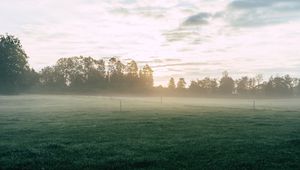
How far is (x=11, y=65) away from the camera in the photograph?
120 meters

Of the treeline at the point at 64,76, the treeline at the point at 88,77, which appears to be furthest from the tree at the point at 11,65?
the treeline at the point at 88,77

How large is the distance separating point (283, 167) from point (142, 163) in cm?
642

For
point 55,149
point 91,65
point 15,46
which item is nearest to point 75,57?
point 91,65

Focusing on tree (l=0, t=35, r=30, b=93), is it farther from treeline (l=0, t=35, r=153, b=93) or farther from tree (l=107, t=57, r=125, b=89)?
tree (l=107, t=57, r=125, b=89)

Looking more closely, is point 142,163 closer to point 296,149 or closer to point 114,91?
point 296,149

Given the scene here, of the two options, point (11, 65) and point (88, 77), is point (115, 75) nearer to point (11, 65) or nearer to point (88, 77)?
point (88, 77)

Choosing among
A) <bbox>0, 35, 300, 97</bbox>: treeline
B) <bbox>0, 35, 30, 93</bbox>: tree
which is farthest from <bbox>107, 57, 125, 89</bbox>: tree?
<bbox>0, 35, 30, 93</bbox>: tree

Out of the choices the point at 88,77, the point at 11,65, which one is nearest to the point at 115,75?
the point at 88,77

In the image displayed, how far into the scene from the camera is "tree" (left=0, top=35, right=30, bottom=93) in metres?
119

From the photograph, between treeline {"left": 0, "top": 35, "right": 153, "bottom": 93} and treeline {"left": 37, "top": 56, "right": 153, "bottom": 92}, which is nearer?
treeline {"left": 0, "top": 35, "right": 153, "bottom": 93}

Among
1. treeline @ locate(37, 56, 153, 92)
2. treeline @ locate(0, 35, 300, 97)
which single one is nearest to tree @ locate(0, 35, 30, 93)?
treeline @ locate(0, 35, 300, 97)

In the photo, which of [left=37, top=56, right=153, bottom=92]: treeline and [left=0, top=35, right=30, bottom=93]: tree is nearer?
[left=0, top=35, right=30, bottom=93]: tree

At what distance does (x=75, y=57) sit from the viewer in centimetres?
18850

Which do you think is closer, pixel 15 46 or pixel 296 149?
pixel 296 149
